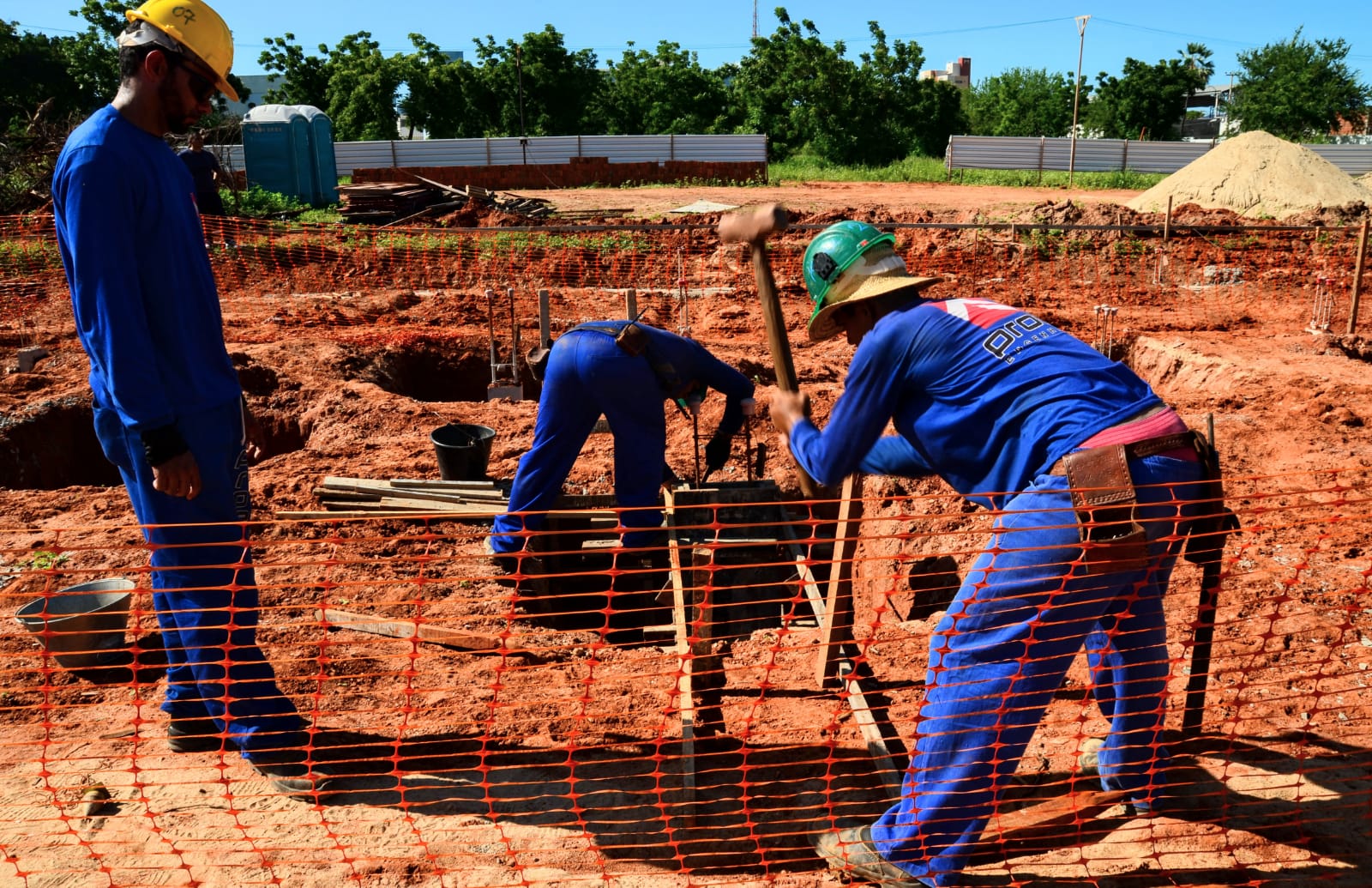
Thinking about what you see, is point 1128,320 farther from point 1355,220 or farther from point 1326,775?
point 1326,775

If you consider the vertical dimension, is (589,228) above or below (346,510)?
above

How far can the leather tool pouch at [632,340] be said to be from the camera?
5.19 meters

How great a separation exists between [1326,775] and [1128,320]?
10.2 meters

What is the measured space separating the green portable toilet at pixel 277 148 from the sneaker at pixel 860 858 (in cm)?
2171

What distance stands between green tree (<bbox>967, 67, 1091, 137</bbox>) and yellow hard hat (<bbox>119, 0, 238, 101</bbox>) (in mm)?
43520

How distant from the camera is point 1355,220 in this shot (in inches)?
630

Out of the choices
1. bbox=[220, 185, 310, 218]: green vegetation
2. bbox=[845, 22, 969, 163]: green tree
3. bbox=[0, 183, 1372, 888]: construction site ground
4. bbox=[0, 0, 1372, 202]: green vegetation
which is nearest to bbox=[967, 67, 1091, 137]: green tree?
bbox=[0, 0, 1372, 202]: green vegetation

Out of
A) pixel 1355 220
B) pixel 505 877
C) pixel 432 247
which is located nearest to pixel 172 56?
pixel 505 877

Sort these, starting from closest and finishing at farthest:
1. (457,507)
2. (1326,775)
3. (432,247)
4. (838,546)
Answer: (1326,775) < (838,546) < (457,507) < (432,247)

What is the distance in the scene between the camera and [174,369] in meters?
3.30

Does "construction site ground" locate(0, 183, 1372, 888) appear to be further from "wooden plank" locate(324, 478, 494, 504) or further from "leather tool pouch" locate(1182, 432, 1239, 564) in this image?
"leather tool pouch" locate(1182, 432, 1239, 564)

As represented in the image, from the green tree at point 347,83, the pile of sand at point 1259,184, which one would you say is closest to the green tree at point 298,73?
the green tree at point 347,83

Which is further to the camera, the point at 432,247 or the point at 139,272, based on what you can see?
the point at 432,247

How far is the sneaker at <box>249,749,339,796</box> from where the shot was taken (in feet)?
11.3
